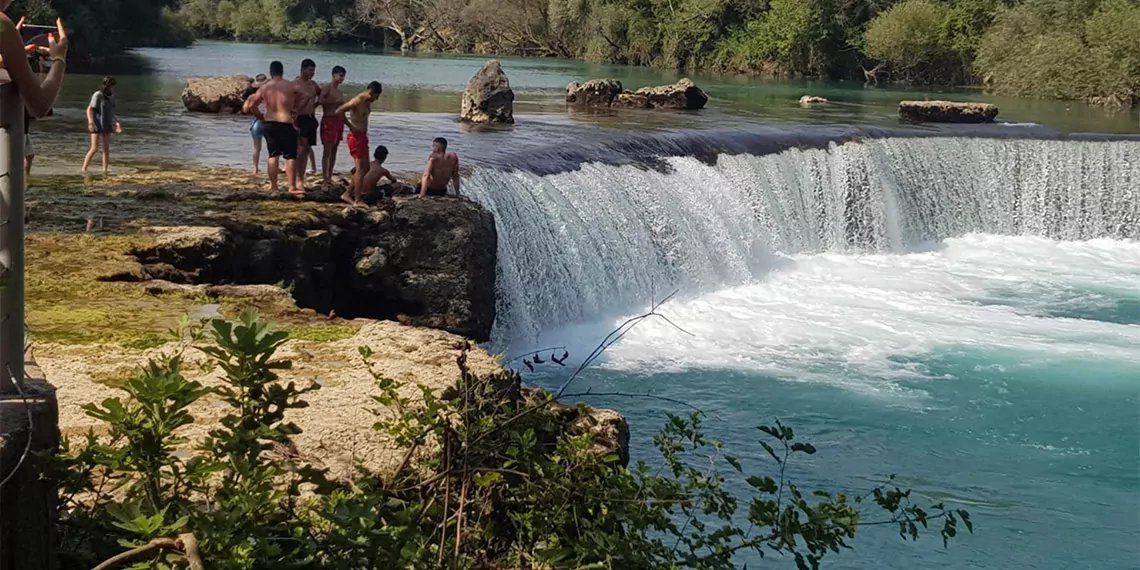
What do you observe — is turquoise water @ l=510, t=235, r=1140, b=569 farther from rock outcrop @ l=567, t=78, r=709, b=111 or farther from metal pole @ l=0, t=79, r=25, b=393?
rock outcrop @ l=567, t=78, r=709, b=111

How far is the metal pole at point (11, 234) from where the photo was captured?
3619mm

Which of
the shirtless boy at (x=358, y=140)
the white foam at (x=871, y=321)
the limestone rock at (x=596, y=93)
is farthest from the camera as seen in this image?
the limestone rock at (x=596, y=93)

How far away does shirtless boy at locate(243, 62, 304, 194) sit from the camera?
13031 millimetres

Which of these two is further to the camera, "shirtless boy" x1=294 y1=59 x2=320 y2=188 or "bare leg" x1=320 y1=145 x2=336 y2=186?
"shirtless boy" x1=294 y1=59 x2=320 y2=188

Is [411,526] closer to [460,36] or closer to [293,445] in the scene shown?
[293,445]

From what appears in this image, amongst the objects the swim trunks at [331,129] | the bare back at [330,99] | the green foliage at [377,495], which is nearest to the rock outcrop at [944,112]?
the bare back at [330,99]

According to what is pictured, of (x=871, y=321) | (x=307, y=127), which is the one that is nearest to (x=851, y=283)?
(x=871, y=321)

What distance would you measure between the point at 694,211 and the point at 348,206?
629 centimetres

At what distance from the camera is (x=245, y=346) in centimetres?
377

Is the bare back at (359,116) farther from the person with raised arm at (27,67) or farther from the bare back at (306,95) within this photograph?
the person with raised arm at (27,67)

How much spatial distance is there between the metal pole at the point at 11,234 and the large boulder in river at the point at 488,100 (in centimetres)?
1962

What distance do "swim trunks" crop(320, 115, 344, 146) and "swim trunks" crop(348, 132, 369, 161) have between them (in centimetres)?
57

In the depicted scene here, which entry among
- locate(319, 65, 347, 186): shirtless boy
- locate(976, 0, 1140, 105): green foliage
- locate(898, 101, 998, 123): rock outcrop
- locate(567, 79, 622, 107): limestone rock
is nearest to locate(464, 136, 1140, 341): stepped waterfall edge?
locate(319, 65, 347, 186): shirtless boy

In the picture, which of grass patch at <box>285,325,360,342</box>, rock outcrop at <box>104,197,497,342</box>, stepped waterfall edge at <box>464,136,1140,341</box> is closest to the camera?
grass patch at <box>285,325,360,342</box>
